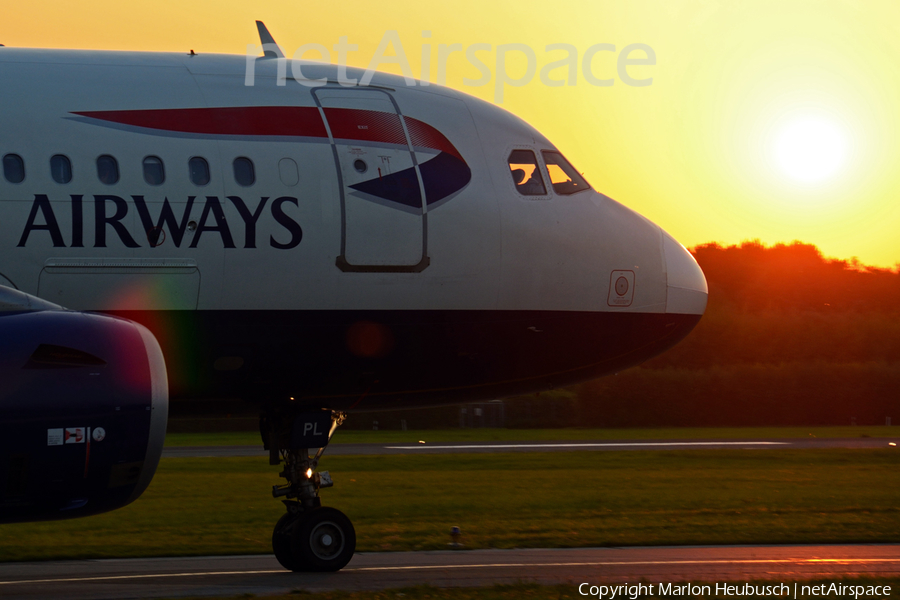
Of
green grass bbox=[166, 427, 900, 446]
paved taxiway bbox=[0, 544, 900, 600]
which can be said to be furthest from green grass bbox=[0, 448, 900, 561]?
green grass bbox=[166, 427, 900, 446]

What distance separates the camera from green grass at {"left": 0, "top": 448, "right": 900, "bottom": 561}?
16578 mm

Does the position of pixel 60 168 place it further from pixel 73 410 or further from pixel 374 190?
pixel 374 190

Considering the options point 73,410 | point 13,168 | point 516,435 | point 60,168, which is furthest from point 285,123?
point 516,435

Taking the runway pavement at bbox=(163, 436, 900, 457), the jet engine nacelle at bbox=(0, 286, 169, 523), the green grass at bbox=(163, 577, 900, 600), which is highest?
the jet engine nacelle at bbox=(0, 286, 169, 523)

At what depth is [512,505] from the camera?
2212 centimetres

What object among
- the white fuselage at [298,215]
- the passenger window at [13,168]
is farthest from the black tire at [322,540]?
the passenger window at [13,168]

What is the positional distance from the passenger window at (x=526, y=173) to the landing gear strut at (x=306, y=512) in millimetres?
3285

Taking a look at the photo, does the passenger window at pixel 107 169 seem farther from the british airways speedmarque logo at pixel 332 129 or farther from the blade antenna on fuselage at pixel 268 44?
the blade antenna on fuselage at pixel 268 44

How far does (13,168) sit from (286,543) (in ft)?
15.7

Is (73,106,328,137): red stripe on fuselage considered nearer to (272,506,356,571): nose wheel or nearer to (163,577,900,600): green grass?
(272,506,356,571): nose wheel

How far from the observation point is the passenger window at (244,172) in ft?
36.0

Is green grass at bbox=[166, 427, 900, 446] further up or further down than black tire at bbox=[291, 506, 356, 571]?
further down

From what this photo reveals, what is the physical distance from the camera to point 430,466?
3278 centimetres

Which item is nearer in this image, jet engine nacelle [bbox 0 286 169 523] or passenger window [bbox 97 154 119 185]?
jet engine nacelle [bbox 0 286 169 523]
